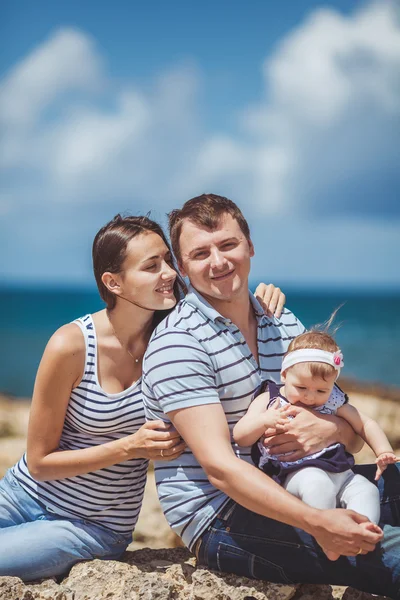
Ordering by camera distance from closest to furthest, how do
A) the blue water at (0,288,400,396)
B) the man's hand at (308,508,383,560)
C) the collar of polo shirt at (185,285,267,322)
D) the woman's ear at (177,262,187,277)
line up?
the man's hand at (308,508,383,560), the collar of polo shirt at (185,285,267,322), the woman's ear at (177,262,187,277), the blue water at (0,288,400,396)

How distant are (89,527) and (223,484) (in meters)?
1.00

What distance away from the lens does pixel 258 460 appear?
11.0 feet

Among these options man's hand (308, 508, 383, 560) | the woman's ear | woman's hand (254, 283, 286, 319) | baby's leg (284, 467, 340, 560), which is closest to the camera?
man's hand (308, 508, 383, 560)

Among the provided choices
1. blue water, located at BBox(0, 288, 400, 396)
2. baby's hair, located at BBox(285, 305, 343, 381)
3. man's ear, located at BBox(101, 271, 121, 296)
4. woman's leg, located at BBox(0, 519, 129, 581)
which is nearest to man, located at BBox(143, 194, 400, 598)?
baby's hair, located at BBox(285, 305, 343, 381)

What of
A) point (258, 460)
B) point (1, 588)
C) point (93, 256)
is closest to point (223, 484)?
point (258, 460)

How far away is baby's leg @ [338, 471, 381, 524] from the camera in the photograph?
10.1 ft

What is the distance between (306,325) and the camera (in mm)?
49312

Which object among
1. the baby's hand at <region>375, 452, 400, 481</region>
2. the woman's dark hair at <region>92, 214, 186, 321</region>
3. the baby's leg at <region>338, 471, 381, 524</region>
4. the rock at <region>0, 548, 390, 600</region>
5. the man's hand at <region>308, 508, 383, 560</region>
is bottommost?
the rock at <region>0, 548, 390, 600</region>

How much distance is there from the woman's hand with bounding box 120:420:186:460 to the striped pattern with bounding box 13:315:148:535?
0.24 meters

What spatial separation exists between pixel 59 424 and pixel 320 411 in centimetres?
133

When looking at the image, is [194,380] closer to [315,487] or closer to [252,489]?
[252,489]

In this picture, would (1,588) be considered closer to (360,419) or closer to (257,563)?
(257,563)

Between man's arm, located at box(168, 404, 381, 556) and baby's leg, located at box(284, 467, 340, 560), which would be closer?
man's arm, located at box(168, 404, 381, 556)

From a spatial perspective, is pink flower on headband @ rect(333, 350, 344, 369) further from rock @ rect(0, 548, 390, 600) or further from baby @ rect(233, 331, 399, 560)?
rock @ rect(0, 548, 390, 600)
